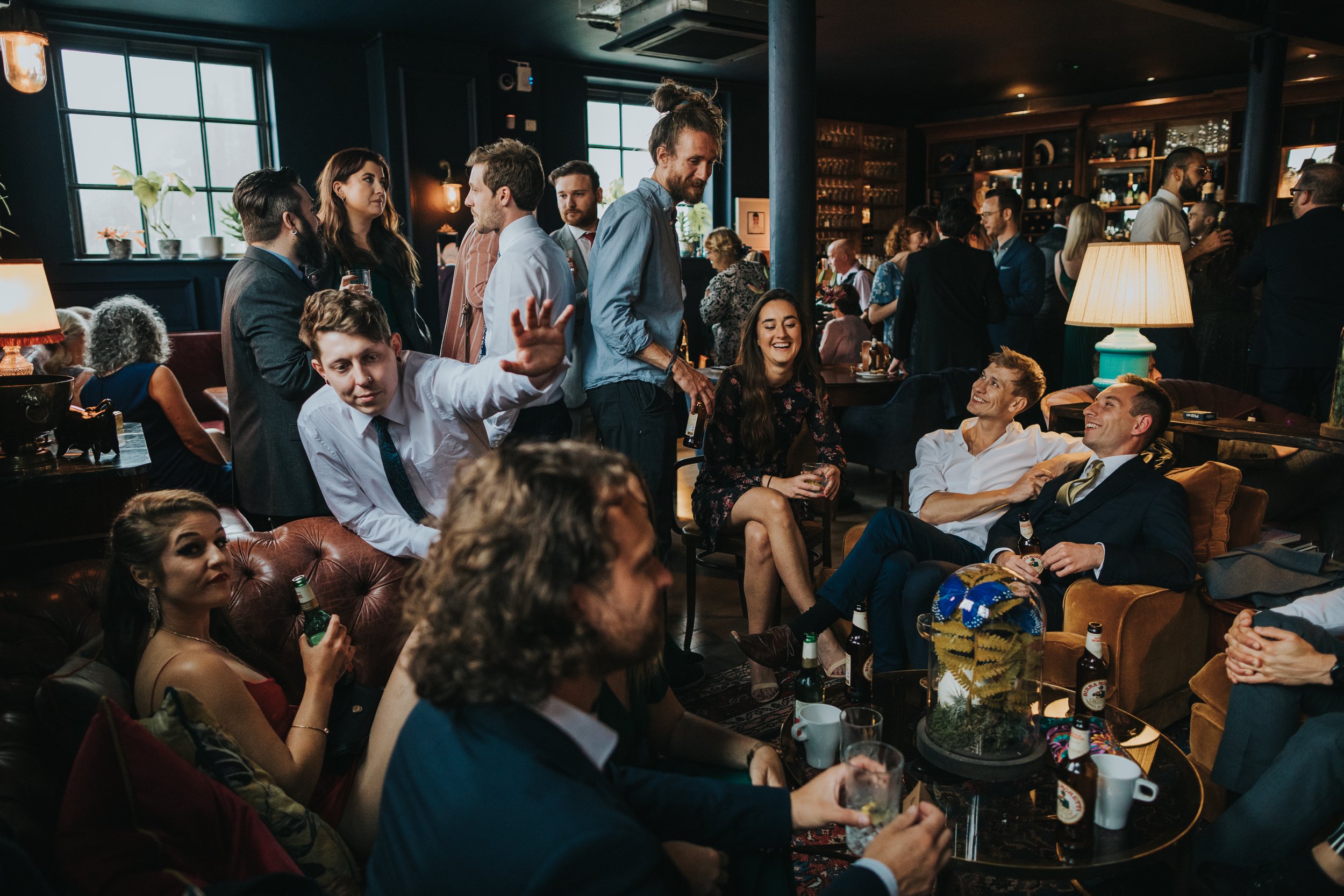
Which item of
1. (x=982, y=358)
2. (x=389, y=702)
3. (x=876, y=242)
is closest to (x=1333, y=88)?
(x=876, y=242)

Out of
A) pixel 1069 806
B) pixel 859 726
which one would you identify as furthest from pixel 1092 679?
pixel 859 726

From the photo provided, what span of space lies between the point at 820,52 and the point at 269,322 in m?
7.35

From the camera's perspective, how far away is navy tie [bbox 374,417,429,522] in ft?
7.39

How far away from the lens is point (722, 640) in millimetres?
3400

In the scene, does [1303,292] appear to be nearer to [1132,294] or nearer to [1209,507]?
[1132,294]

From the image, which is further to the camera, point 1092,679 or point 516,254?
point 516,254

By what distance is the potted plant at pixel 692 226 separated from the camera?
9289mm

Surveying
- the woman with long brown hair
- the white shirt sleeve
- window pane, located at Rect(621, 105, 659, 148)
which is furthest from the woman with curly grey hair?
window pane, located at Rect(621, 105, 659, 148)

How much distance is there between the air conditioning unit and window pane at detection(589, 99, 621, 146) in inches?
91.1

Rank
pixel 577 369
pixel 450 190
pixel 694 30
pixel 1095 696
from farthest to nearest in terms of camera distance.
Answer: pixel 450 190, pixel 694 30, pixel 577 369, pixel 1095 696

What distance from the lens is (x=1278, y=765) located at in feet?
5.87

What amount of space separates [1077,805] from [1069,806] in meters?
0.01

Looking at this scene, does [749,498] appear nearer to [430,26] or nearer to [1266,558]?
[1266,558]

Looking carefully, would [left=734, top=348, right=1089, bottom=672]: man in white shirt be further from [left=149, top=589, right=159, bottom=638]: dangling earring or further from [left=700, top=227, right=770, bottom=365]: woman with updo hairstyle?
[left=700, top=227, right=770, bottom=365]: woman with updo hairstyle
